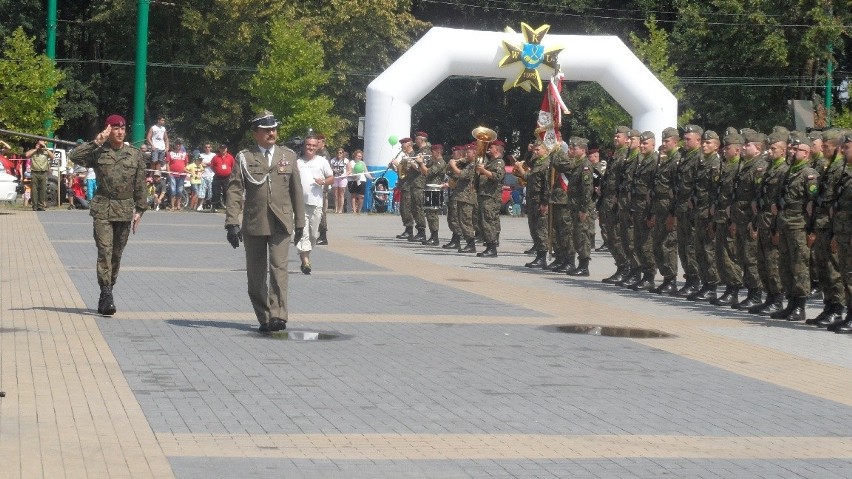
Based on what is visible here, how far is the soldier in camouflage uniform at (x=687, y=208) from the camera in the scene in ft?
60.0

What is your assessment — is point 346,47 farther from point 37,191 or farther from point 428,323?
point 428,323

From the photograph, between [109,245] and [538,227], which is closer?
[109,245]

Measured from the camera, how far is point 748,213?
17094 millimetres

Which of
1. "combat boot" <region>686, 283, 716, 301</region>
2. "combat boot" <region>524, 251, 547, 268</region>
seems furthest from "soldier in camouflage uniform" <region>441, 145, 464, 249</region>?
"combat boot" <region>686, 283, 716, 301</region>

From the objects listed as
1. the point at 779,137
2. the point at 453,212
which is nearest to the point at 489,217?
the point at 453,212

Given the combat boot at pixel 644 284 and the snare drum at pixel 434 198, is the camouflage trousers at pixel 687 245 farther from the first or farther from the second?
the snare drum at pixel 434 198

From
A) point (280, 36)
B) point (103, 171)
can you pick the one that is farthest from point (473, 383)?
point (280, 36)

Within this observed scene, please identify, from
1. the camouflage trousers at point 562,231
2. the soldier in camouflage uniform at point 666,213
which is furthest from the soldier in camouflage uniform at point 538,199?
the soldier in camouflage uniform at point 666,213

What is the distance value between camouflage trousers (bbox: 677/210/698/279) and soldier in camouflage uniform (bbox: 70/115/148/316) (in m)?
6.82

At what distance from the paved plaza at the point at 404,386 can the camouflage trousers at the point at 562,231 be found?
3144 mm

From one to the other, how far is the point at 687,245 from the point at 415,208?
10411 mm

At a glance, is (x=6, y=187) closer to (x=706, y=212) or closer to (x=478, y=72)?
(x=478, y=72)

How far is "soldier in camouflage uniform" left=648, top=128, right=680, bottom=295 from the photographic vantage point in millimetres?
18703

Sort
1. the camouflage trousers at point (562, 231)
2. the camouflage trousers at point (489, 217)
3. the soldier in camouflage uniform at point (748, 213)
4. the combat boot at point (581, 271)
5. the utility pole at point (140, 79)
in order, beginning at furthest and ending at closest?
the utility pole at point (140, 79), the camouflage trousers at point (489, 217), the camouflage trousers at point (562, 231), the combat boot at point (581, 271), the soldier in camouflage uniform at point (748, 213)
